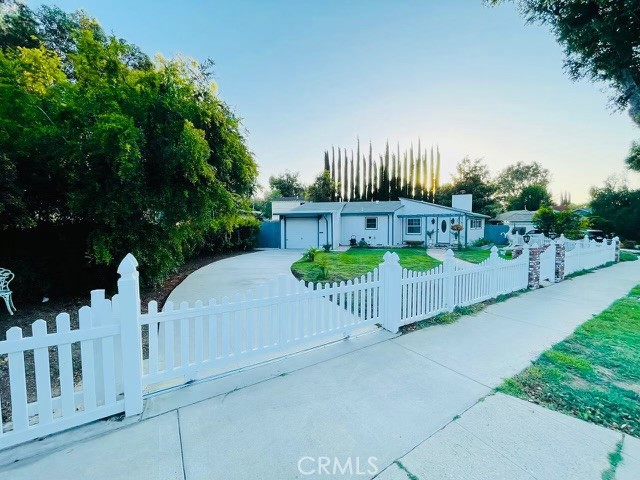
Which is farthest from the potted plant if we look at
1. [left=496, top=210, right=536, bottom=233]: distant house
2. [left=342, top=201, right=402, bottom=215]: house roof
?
[left=496, top=210, right=536, bottom=233]: distant house

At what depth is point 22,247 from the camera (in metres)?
5.46

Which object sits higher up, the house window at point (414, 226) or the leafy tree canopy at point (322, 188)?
the leafy tree canopy at point (322, 188)

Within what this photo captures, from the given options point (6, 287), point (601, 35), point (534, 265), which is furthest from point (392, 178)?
point (6, 287)

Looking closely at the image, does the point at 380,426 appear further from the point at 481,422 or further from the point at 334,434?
the point at 481,422

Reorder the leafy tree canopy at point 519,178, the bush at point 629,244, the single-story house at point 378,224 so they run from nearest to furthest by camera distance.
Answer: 1. the single-story house at point 378,224
2. the bush at point 629,244
3. the leafy tree canopy at point 519,178

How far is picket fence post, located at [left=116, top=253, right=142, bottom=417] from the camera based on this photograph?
2473mm

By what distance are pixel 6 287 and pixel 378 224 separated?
66.6ft

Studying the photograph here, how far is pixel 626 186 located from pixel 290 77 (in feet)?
127

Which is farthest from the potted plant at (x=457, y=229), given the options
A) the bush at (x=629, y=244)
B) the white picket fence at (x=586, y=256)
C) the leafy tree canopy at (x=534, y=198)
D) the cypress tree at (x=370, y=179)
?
the leafy tree canopy at (x=534, y=198)

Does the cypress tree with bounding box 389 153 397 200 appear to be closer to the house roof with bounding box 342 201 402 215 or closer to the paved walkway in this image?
the house roof with bounding box 342 201 402 215

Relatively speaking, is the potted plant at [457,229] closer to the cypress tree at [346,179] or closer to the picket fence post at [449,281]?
the picket fence post at [449,281]

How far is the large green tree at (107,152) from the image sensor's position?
4.81 m

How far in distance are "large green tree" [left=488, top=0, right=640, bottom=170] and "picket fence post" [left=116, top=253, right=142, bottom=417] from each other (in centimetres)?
675

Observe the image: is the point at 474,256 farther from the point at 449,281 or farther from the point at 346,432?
the point at 346,432
